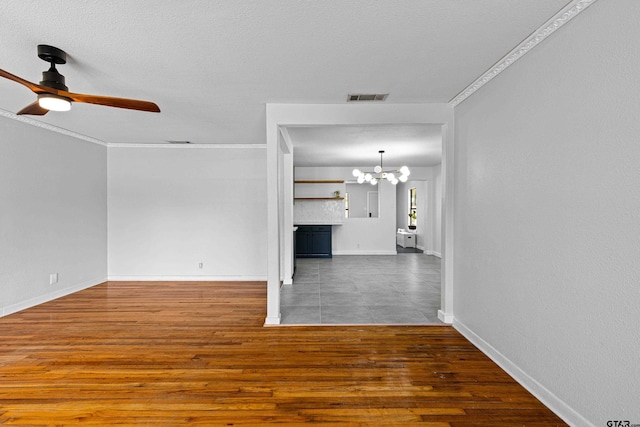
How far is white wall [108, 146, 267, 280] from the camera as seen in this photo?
584cm

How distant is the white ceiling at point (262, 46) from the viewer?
1917mm

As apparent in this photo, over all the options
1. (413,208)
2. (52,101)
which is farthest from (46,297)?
(413,208)

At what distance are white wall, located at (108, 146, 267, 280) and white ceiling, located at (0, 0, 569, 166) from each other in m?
2.23

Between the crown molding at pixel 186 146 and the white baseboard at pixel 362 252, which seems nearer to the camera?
the crown molding at pixel 186 146

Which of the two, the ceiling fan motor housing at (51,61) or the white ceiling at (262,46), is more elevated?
the white ceiling at (262,46)

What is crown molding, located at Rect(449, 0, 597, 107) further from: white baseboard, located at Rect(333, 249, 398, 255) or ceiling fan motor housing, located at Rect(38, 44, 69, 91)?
white baseboard, located at Rect(333, 249, 398, 255)

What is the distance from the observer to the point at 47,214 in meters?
4.57

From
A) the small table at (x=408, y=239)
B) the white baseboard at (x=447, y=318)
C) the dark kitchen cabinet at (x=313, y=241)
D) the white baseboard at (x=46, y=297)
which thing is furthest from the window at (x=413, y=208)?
the white baseboard at (x=46, y=297)

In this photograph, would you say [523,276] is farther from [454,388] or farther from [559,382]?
[454,388]

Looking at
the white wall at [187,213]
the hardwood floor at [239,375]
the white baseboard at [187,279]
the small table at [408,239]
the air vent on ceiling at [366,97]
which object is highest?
the air vent on ceiling at [366,97]

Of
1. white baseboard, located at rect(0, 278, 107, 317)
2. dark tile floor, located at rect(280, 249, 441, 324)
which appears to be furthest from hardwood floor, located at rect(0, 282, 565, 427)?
dark tile floor, located at rect(280, 249, 441, 324)

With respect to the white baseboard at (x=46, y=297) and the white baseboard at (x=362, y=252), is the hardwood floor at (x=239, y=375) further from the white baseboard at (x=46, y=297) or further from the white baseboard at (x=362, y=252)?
the white baseboard at (x=362, y=252)

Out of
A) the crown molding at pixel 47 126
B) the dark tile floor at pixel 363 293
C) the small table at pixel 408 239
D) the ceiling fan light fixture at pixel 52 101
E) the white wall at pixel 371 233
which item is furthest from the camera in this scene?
the small table at pixel 408 239

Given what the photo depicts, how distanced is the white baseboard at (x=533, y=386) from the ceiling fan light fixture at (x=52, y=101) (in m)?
3.90
